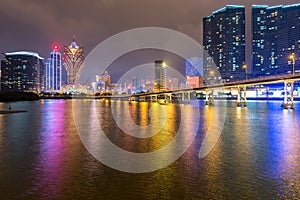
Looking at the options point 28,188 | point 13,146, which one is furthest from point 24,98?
point 28,188

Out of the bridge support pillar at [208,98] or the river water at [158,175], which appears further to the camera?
the bridge support pillar at [208,98]

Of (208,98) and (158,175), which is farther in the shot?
(208,98)

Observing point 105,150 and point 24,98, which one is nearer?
point 105,150

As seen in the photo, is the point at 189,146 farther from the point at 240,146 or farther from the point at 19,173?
the point at 19,173

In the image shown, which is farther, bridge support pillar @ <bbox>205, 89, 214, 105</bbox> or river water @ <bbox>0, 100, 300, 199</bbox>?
bridge support pillar @ <bbox>205, 89, 214, 105</bbox>

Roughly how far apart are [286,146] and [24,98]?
18632 cm

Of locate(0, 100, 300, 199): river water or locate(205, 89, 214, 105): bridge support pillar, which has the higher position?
locate(205, 89, 214, 105): bridge support pillar

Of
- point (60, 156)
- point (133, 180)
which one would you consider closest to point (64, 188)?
point (133, 180)

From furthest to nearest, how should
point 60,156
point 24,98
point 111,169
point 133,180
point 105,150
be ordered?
point 24,98 → point 105,150 → point 60,156 → point 111,169 → point 133,180

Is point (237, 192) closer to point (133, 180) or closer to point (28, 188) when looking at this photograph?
point (133, 180)

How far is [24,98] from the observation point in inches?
7082

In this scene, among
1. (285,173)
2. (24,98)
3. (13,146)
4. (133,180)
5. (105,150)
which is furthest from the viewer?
(24,98)

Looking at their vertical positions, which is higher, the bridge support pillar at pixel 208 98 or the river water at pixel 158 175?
the bridge support pillar at pixel 208 98

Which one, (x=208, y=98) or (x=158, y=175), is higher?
(x=208, y=98)
